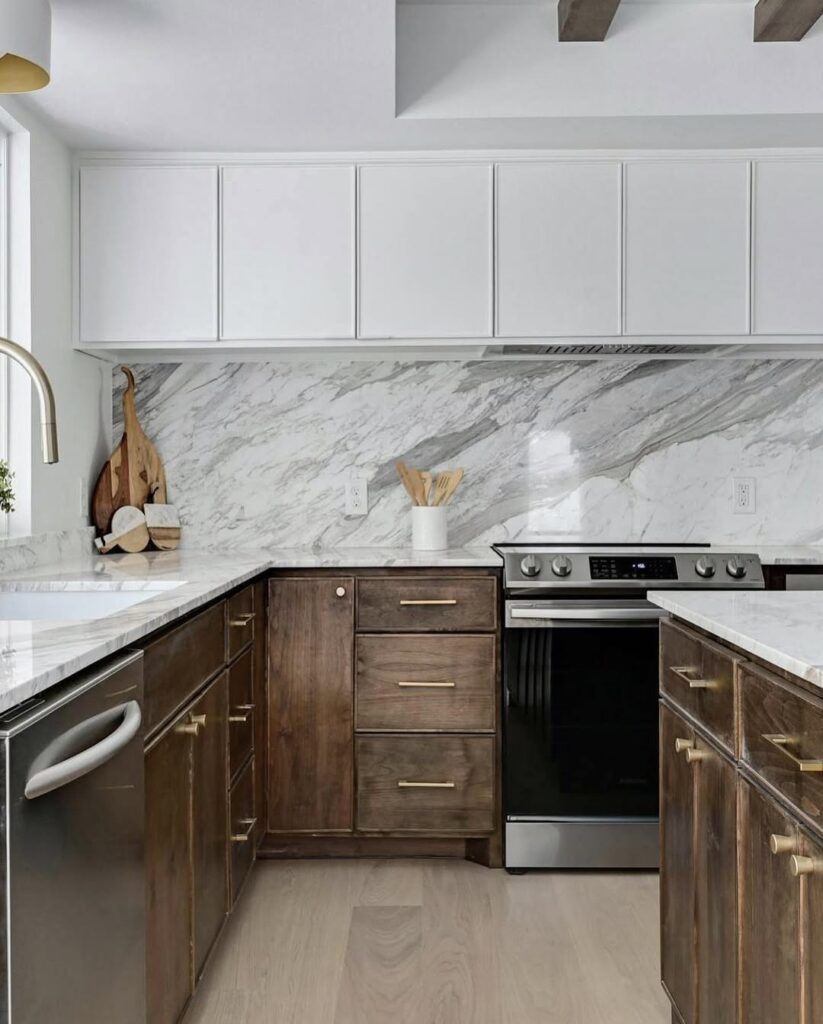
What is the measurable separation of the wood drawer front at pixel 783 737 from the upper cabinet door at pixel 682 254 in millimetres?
1854

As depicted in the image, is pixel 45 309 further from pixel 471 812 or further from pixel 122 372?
pixel 471 812

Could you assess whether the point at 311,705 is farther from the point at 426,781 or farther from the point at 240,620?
the point at 240,620

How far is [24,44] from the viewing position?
195 centimetres

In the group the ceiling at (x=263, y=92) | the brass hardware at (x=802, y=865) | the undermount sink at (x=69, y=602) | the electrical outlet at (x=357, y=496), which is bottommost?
the brass hardware at (x=802, y=865)

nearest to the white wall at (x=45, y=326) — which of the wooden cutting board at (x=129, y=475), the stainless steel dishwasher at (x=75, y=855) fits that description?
the wooden cutting board at (x=129, y=475)

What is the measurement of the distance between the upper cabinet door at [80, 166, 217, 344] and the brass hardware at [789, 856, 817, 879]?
2397 millimetres

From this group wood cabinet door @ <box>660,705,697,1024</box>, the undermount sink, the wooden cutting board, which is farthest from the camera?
the wooden cutting board

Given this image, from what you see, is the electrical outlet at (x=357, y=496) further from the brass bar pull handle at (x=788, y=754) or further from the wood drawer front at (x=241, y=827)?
the brass bar pull handle at (x=788, y=754)

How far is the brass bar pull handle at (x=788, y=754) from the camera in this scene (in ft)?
3.73

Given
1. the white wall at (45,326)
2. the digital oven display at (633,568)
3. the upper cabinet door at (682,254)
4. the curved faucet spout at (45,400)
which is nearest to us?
the curved faucet spout at (45,400)

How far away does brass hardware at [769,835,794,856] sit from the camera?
1.21 m

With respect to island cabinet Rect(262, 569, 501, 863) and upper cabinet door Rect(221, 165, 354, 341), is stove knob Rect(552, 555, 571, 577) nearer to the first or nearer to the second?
island cabinet Rect(262, 569, 501, 863)

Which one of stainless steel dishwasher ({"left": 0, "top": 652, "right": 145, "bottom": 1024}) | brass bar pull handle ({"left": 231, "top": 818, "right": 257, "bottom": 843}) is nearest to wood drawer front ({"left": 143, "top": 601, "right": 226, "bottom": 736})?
stainless steel dishwasher ({"left": 0, "top": 652, "right": 145, "bottom": 1024})

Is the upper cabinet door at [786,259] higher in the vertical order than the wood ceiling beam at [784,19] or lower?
lower
